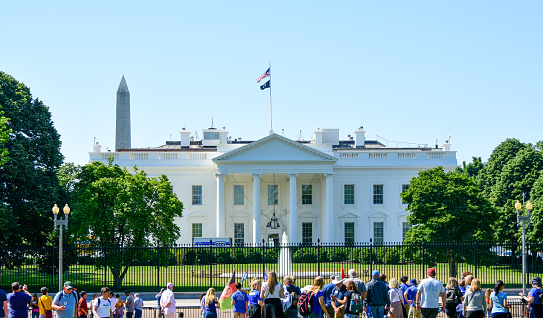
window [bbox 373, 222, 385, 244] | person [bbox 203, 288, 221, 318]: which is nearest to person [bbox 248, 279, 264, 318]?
person [bbox 203, 288, 221, 318]

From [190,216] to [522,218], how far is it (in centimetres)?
4138

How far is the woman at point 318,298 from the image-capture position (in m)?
16.5

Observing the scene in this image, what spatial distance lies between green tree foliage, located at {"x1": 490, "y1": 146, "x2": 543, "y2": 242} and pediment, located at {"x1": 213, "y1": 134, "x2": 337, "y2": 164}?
14.6 m

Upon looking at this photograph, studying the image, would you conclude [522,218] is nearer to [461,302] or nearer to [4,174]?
[461,302]

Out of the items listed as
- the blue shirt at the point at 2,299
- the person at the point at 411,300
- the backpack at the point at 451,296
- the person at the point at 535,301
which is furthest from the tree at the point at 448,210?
the blue shirt at the point at 2,299

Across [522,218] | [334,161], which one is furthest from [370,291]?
[334,161]

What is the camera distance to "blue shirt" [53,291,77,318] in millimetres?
17719

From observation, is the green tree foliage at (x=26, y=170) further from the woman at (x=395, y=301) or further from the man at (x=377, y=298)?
the man at (x=377, y=298)

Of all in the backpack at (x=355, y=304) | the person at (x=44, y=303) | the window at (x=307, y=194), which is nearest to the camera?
the backpack at (x=355, y=304)

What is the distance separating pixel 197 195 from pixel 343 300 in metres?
51.5

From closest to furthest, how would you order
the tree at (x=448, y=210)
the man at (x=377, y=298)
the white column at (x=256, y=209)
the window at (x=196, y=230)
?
the man at (x=377, y=298) → the tree at (x=448, y=210) → the white column at (x=256, y=209) → the window at (x=196, y=230)

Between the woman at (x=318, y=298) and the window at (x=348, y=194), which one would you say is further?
the window at (x=348, y=194)

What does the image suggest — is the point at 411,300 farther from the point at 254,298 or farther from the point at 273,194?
the point at 273,194

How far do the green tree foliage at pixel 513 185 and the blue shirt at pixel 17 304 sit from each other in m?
40.8
